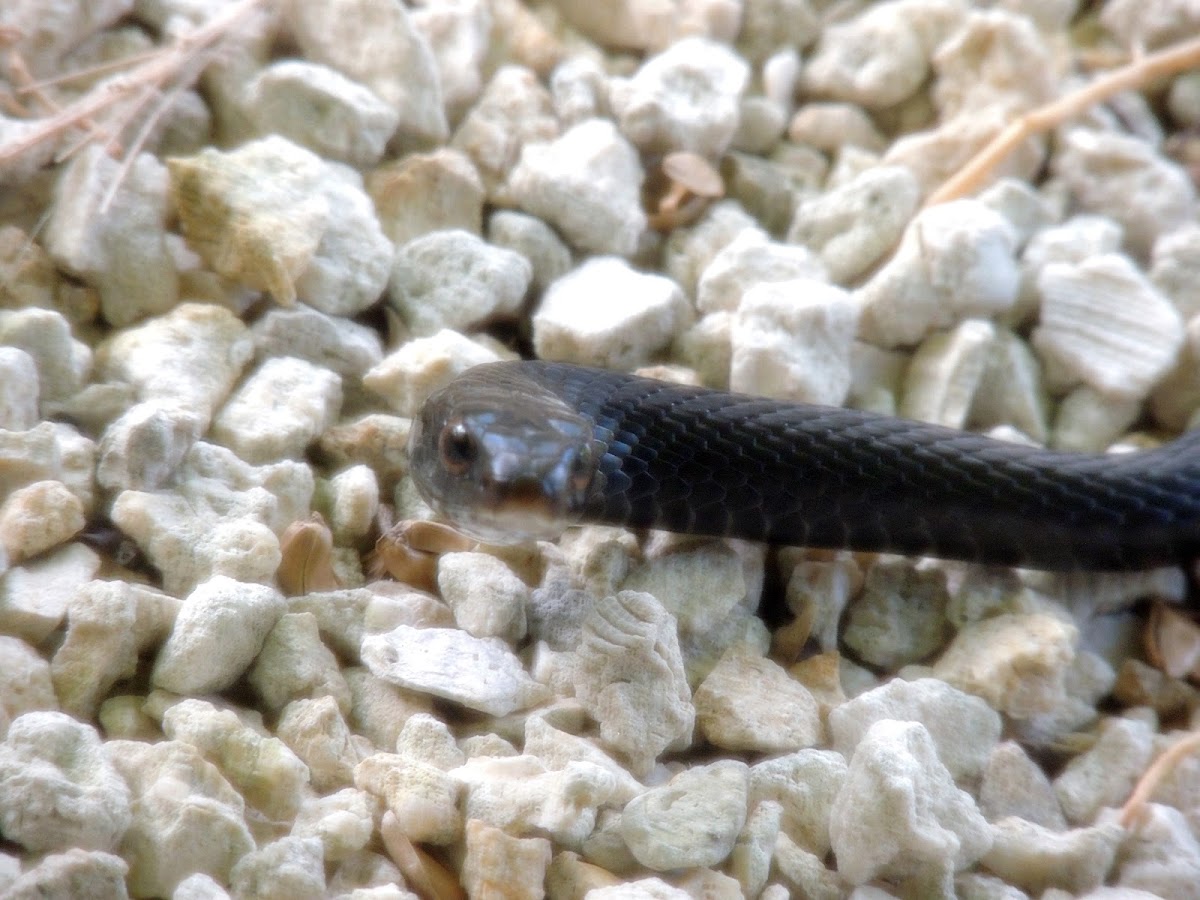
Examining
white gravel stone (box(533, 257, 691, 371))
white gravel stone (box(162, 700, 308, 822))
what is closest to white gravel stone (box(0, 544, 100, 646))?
white gravel stone (box(162, 700, 308, 822))

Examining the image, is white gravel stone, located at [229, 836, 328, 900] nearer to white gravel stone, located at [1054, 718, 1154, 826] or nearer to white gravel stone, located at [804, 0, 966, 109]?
white gravel stone, located at [1054, 718, 1154, 826]

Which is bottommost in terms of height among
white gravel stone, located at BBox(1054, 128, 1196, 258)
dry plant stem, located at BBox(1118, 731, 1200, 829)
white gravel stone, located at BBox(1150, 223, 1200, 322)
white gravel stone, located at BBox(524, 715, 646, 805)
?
dry plant stem, located at BBox(1118, 731, 1200, 829)

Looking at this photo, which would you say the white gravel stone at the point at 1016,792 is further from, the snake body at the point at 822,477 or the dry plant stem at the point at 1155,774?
the snake body at the point at 822,477

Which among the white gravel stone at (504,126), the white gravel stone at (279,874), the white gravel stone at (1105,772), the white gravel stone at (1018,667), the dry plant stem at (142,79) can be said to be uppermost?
the dry plant stem at (142,79)

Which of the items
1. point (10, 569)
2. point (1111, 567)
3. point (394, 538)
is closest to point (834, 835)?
point (394, 538)

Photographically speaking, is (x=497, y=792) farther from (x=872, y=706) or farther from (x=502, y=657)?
(x=872, y=706)

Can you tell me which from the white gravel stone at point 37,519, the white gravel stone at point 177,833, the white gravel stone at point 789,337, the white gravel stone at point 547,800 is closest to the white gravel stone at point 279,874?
the white gravel stone at point 177,833
